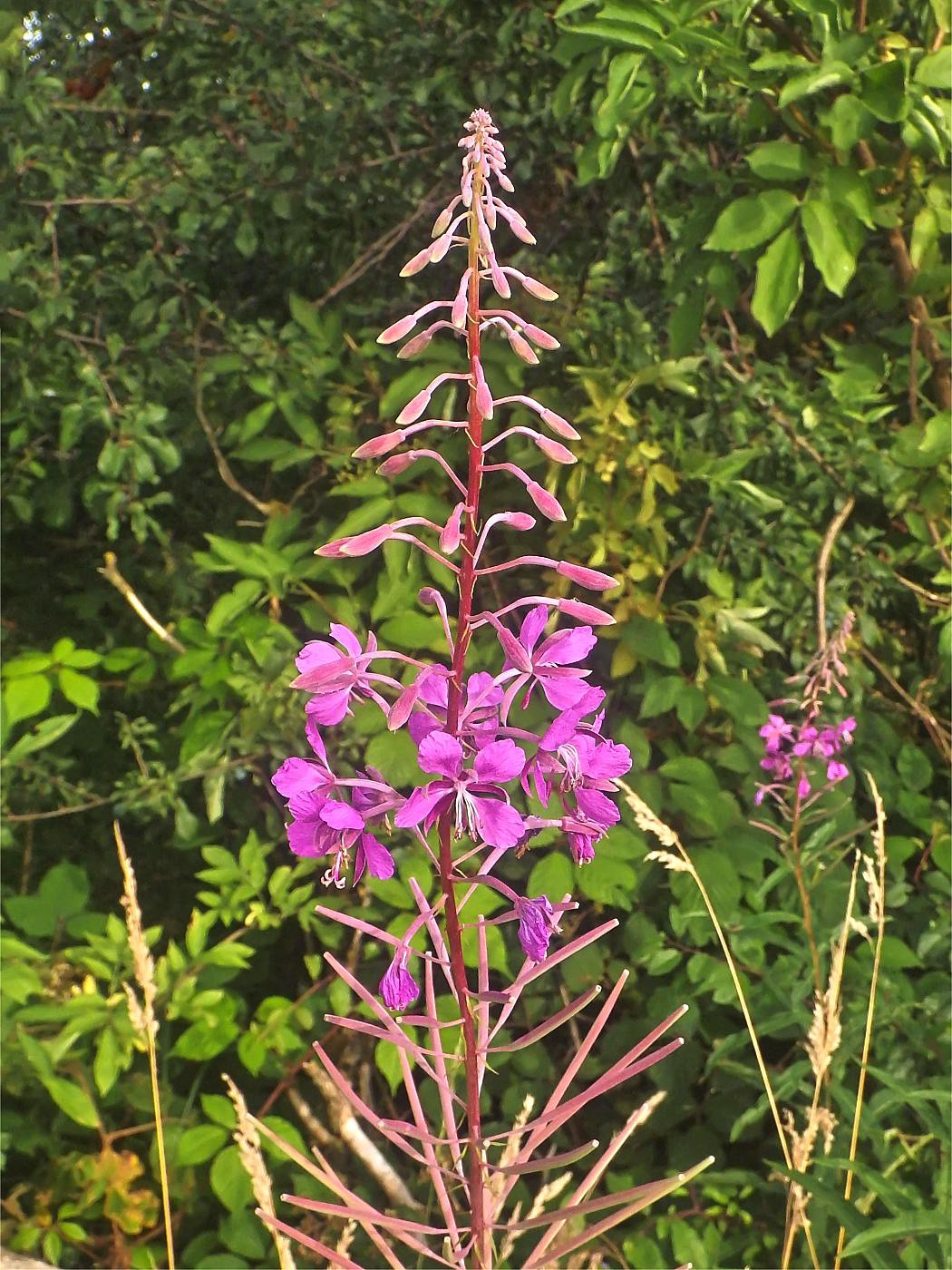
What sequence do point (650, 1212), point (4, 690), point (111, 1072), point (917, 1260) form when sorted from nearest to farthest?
point (917, 1260)
point (111, 1072)
point (4, 690)
point (650, 1212)

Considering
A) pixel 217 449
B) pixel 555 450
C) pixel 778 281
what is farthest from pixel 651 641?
pixel 555 450

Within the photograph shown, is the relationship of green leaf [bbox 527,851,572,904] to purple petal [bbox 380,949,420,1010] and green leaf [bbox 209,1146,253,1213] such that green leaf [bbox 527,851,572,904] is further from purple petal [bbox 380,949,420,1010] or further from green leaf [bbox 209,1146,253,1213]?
purple petal [bbox 380,949,420,1010]

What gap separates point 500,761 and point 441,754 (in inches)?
1.5

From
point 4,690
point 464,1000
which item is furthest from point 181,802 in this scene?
point 464,1000

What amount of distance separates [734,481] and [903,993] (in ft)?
2.80

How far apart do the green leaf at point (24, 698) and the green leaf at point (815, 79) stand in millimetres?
1382

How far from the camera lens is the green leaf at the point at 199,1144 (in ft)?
5.89

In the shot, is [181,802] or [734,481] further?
[181,802]

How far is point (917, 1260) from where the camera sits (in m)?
1.44

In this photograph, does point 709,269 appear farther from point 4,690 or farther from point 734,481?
point 4,690

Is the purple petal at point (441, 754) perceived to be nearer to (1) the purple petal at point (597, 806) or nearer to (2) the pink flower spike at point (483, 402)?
(1) the purple petal at point (597, 806)

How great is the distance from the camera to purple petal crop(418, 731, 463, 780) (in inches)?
28.0

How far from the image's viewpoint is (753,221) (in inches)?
64.4

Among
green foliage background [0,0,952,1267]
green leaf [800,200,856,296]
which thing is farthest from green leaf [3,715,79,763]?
green leaf [800,200,856,296]
